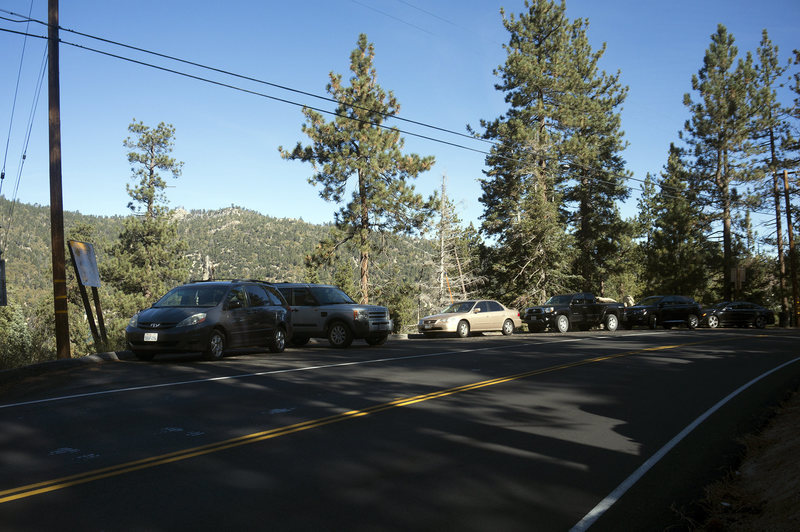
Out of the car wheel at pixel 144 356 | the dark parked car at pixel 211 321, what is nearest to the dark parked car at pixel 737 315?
the dark parked car at pixel 211 321

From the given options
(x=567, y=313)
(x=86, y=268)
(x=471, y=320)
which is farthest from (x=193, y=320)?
(x=567, y=313)

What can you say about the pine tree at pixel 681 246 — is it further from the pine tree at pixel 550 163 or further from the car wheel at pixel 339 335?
the car wheel at pixel 339 335

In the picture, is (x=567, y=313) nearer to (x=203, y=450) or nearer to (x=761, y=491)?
(x=761, y=491)

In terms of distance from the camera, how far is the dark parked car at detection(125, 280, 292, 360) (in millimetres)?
12805

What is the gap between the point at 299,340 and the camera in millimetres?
18891

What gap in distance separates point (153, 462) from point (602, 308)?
92.3ft

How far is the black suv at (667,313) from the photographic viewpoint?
105 feet

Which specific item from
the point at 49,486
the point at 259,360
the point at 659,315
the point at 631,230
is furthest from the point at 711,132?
the point at 49,486

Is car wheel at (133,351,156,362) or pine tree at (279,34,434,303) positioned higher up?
pine tree at (279,34,434,303)

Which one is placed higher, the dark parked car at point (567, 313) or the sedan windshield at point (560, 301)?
the sedan windshield at point (560, 301)

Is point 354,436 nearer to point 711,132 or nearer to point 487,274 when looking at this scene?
point 487,274

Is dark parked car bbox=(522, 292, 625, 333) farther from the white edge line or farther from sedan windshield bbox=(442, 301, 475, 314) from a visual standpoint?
the white edge line

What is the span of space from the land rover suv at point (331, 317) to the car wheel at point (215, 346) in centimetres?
465

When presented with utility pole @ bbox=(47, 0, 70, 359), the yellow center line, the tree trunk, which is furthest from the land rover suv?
the tree trunk
